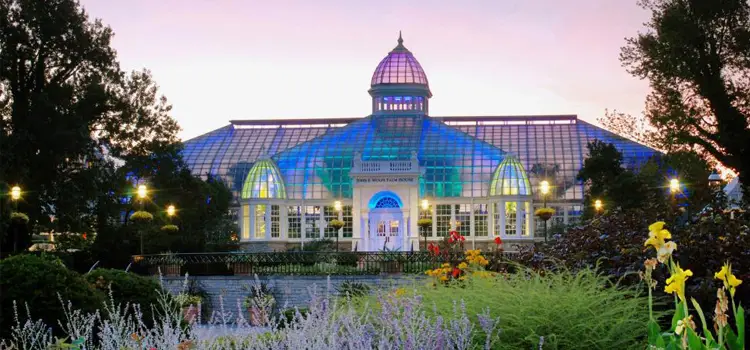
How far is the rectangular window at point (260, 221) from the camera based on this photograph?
53906mm

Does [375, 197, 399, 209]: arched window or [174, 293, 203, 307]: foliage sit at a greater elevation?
[375, 197, 399, 209]: arched window

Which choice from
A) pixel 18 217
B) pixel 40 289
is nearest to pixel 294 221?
pixel 18 217

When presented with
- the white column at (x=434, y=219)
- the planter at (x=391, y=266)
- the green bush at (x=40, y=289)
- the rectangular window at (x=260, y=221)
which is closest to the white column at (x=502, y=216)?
the white column at (x=434, y=219)

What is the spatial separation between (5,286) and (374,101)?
47384mm

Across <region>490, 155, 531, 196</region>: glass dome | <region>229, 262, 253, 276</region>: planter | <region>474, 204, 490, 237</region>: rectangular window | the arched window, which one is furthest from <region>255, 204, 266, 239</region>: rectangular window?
<region>229, 262, 253, 276</region>: planter

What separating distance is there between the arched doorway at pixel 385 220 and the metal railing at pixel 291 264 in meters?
17.3

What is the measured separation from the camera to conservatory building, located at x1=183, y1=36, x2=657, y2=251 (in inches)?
2087

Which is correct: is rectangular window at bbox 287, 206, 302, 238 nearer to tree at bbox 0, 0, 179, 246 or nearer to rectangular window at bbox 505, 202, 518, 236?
rectangular window at bbox 505, 202, 518, 236

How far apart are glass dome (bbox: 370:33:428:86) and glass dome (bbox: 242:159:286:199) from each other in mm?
11378

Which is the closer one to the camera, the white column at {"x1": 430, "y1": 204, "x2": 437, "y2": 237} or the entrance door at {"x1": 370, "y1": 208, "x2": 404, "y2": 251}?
the entrance door at {"x1": 370, "y1": 208, "x2": 404, "y2": 251}

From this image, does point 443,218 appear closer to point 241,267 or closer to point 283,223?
point 283,223

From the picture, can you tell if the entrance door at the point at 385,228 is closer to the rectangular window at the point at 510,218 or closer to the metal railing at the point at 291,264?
the rectangular window at the point at 510,218

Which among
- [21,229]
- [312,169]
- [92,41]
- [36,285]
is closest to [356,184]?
[312,169]

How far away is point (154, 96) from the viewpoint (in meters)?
41.2
